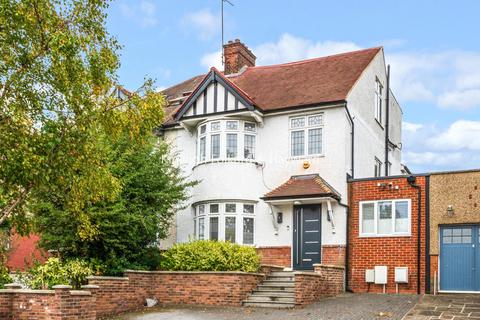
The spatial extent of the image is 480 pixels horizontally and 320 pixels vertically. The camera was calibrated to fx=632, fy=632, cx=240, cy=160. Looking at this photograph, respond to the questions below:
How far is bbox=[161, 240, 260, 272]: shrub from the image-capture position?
63.5ft

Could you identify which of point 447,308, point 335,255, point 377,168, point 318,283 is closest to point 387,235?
point 335,255

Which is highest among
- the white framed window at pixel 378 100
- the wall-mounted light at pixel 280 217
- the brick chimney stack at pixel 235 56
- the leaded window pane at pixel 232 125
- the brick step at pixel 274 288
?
the brick chimney stack at pixel 235 56

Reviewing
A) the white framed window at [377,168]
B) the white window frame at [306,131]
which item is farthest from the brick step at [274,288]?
the white framed window at [377,168]

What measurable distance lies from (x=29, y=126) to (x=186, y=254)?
29.7ft

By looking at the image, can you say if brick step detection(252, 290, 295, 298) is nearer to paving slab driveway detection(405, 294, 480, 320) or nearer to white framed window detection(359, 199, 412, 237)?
paving slab driveway detection(405, 294, 480, 320)

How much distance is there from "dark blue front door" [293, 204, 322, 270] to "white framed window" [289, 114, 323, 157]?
6.73 ft

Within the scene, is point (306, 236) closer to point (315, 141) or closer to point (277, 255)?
point (277, 255)

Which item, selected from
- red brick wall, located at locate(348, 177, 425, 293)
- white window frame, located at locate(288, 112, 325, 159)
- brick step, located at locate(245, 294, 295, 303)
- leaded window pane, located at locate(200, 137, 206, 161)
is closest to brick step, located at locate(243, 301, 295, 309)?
brick step, located at locate(245, 294, 295, 303)

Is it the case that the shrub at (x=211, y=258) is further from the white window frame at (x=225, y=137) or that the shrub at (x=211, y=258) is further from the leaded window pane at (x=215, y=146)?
the leaded window pane at (x=215, y=146)

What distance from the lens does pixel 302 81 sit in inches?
977

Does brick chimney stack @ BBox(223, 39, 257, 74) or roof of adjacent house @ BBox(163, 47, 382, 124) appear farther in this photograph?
brick chimney stack @ BBox(223, 39, 257, 74)

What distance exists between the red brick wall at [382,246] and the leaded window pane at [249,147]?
155 inches

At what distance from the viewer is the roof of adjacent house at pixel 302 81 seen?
23078mm

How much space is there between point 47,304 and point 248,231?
31.8 ft
